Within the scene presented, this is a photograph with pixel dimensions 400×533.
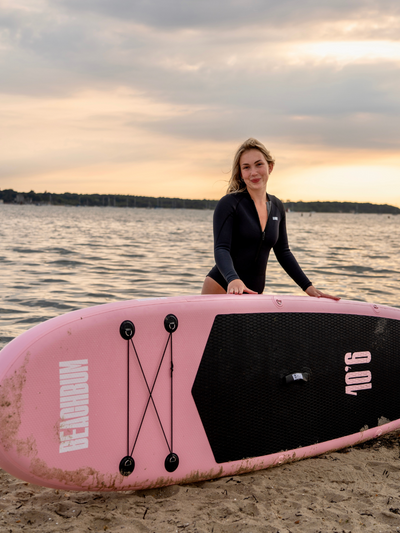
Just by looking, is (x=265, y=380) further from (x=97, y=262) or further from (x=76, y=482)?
(x=97, y=262)

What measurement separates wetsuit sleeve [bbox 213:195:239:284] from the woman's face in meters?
0.17

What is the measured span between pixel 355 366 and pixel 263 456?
83cm

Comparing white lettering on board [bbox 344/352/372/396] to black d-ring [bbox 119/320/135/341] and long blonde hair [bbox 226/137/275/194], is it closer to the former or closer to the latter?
long blonde hair [bbox 226/137/275/194]

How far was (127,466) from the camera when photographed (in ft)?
7.91

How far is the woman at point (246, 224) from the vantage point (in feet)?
9.35

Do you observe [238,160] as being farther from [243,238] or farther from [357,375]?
[357,375]

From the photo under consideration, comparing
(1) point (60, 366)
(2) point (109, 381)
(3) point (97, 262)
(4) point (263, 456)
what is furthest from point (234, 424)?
(3) point (97, 262)

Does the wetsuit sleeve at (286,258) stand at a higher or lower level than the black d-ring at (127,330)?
higher

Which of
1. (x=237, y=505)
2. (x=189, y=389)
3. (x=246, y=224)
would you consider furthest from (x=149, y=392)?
(x=246, y=224)

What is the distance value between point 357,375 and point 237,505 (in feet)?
3.98

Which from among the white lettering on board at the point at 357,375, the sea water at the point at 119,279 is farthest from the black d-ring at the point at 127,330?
the sea water at the point at 119,279

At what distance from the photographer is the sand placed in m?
2.12

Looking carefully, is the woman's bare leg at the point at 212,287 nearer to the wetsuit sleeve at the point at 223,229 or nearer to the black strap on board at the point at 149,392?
the wetsuit sleeve at the point at 223,229

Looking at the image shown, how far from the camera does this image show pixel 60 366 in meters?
2.25
